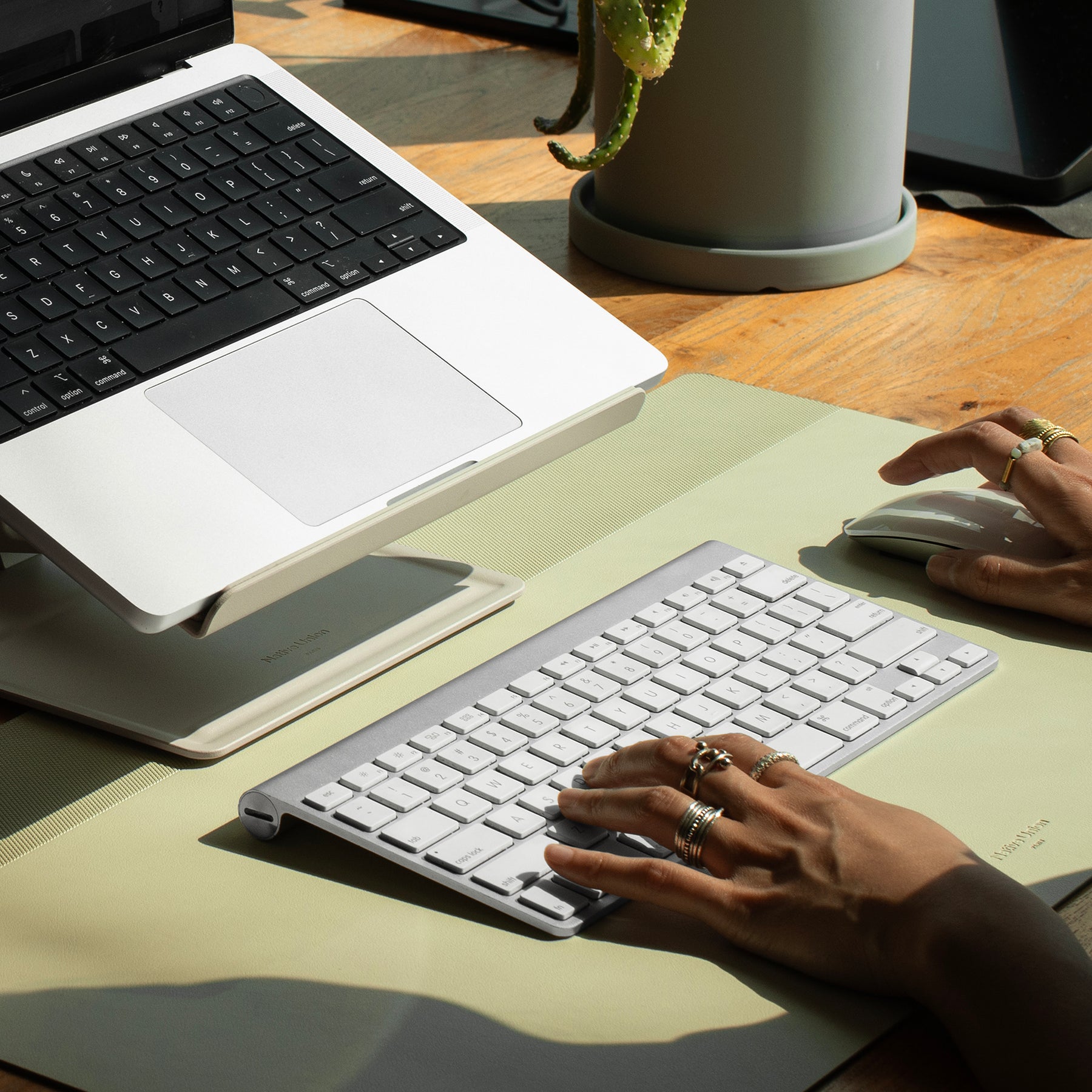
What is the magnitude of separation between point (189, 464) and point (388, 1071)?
27cm

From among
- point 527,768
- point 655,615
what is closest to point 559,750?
point 527,768

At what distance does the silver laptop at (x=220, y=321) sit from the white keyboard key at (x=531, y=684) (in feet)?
0.34

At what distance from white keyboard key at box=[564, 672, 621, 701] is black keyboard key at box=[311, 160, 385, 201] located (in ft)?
0.88

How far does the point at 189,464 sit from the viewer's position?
2.07 ft

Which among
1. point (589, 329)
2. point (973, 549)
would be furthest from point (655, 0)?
point (973, 549)

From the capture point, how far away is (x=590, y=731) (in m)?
0.66

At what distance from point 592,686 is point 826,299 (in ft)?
1.83

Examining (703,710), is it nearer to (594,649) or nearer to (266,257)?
(594,649)

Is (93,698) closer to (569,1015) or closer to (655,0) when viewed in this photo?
(569,1015)

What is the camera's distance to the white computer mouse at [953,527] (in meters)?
0.79

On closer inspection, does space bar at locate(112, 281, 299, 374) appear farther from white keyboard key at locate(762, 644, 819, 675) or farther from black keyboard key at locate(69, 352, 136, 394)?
white keyboard key at locate(762, 644, 819, 675)

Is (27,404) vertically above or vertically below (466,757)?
above

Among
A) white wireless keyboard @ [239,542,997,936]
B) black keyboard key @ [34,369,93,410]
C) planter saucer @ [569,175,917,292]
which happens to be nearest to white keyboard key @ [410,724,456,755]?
white wireless keyboard @ [239,542,997,936]

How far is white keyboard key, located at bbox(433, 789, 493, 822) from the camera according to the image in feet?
1.97
